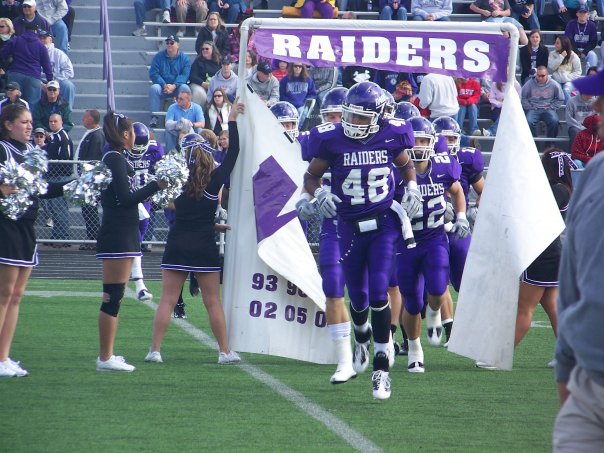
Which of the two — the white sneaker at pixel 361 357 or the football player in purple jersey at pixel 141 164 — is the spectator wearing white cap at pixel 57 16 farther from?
the white sneaker at pixel 361 357

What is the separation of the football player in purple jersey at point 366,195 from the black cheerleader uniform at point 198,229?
0.98 m

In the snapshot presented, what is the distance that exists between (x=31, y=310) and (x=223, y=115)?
636 centimetres

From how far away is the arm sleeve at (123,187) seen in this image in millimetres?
7172

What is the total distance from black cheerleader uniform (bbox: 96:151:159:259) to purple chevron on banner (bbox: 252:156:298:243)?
80 cm

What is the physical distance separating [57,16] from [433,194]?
11812 mm

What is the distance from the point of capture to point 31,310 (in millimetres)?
10633

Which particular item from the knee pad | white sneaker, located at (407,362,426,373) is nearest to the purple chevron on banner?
the knee pad

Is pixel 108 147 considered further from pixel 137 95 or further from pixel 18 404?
pixel 137 95

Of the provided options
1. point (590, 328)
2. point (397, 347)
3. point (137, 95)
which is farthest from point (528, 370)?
point (137, 95)

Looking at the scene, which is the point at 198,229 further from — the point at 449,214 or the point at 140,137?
the point at 140,137

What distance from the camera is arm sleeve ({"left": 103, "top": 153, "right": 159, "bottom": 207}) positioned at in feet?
23.5

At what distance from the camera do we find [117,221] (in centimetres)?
728

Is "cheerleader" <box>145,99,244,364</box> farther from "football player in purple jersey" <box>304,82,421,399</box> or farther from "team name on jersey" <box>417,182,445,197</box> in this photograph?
"team name on jersey" <box>417,182,445,197</box>

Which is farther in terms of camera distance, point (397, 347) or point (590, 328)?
point (397, 347)
